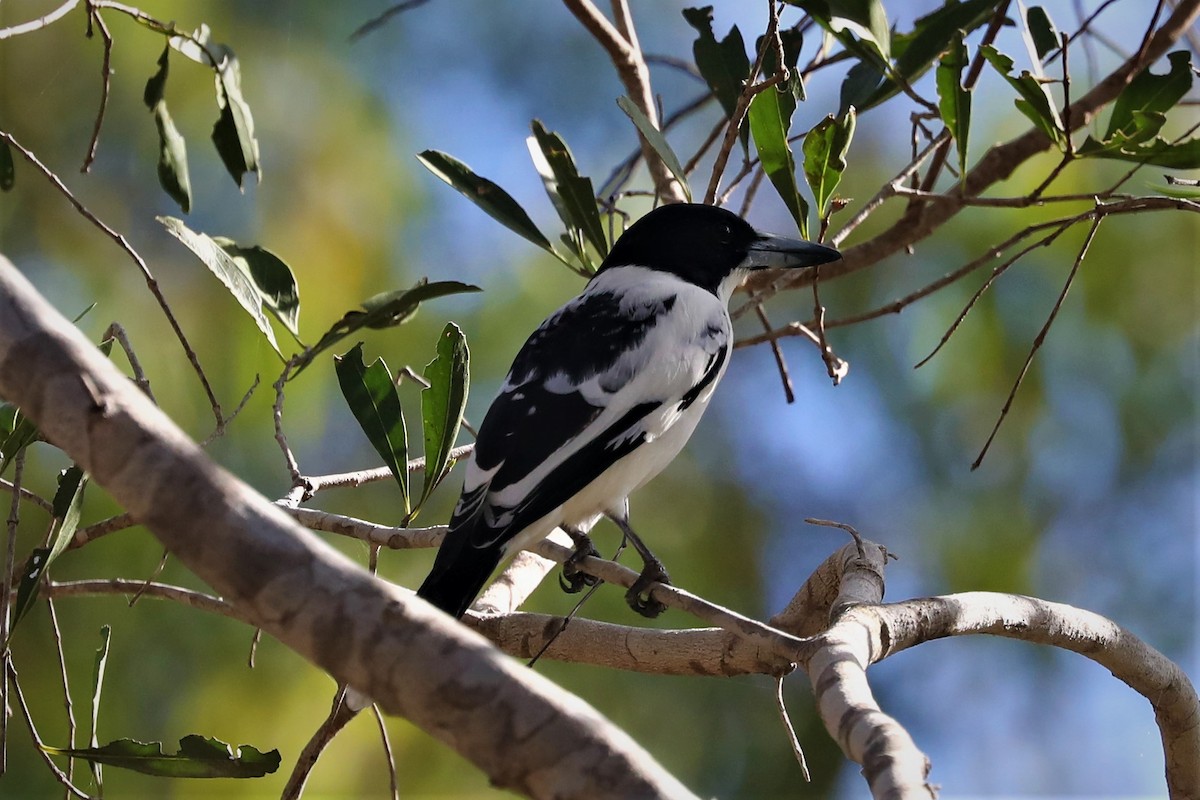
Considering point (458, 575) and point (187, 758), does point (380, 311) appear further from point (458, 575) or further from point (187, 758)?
point (187, 758)

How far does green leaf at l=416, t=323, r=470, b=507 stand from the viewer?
200 cm

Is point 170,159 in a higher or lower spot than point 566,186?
lower

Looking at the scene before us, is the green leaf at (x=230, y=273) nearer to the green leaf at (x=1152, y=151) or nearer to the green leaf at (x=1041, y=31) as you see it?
the green leaf at (x=1152, y=151)

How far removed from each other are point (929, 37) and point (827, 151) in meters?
0.47

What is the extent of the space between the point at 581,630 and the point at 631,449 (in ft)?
1.04

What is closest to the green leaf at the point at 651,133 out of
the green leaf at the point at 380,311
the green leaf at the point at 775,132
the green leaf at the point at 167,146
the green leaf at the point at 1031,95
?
the green leaf at the point at 775,132

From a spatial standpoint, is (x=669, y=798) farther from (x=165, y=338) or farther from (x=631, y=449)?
(x=165, y=338)

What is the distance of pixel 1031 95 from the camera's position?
6.31 feet

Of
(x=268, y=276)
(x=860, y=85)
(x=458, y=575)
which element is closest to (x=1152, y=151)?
(x=860, y=85)

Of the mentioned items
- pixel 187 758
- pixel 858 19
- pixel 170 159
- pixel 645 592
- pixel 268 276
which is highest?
pixel 858 19

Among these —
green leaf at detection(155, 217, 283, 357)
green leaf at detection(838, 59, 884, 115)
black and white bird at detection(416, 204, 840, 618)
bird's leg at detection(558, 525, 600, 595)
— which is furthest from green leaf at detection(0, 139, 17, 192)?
green leaf at detection(838, 59, 884, 115)

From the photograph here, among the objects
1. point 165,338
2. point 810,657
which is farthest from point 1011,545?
point 810,657

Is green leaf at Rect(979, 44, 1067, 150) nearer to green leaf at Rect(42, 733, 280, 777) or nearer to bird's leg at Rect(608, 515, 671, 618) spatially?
bird's leg at Rect(608, 515, 671, 618)

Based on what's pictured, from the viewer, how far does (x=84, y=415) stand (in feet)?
3.18
